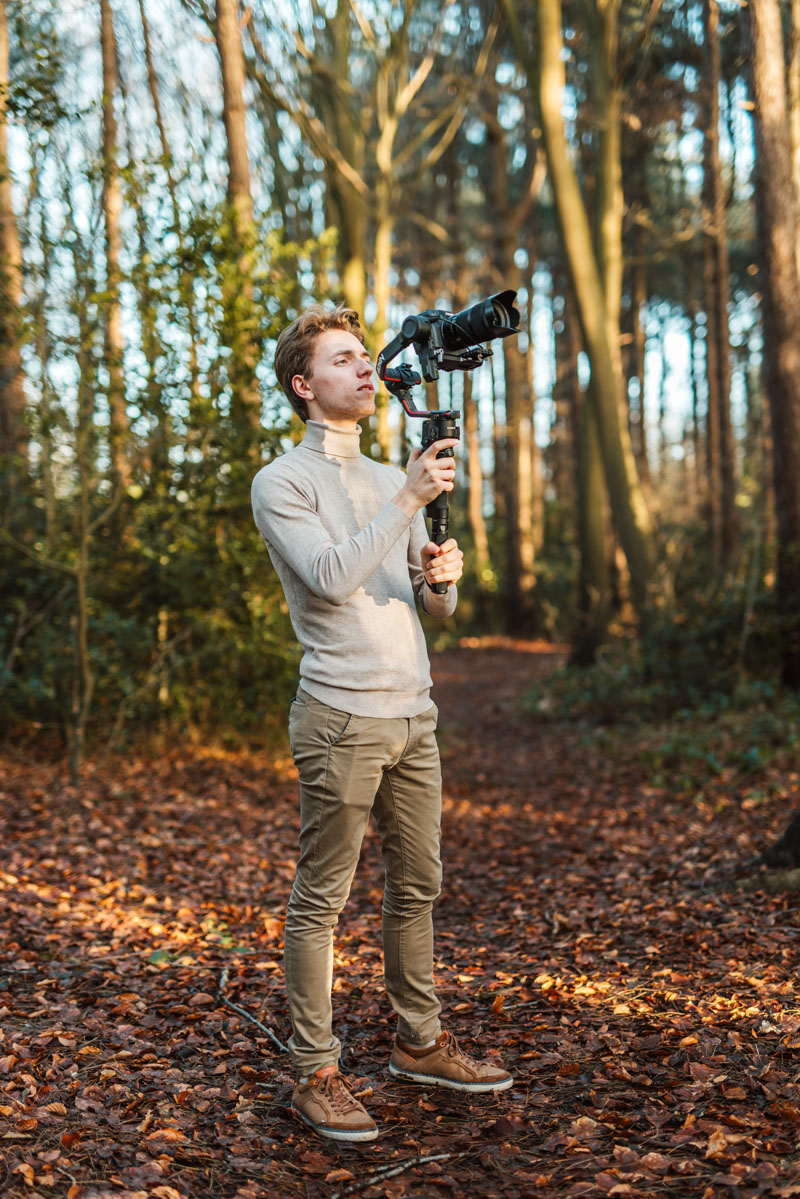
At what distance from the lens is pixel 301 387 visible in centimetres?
280

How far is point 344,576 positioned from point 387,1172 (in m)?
1.51

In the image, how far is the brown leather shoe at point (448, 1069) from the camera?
2.87 meters

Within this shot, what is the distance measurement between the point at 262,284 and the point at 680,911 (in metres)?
→ 5.36

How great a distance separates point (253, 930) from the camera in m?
4.49

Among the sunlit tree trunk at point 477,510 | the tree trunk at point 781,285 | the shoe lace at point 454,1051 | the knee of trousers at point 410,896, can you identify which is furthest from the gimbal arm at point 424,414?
the sunlit tree trunk at point 477,510

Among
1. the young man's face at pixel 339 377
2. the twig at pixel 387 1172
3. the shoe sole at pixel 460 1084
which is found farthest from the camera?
the shoe sole at pixel 460 1084

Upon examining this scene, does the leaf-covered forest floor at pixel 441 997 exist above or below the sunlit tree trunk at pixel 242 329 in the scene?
below

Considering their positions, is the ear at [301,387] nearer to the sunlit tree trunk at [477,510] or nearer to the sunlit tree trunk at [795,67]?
the sunlit tree trunk at [795,67]

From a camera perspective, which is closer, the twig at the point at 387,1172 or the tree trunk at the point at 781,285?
the twig at the point at 387,1172

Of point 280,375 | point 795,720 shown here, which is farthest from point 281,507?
point 795,720

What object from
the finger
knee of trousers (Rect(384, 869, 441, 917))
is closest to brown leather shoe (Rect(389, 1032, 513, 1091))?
knee of trousers (Rect(384, 869, 441, 917))

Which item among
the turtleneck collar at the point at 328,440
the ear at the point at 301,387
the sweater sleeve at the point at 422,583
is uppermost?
the ear at the point at 301,387

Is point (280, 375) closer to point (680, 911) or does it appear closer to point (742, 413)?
point (680, 911)

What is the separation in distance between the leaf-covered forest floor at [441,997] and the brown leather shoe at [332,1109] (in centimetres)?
6
